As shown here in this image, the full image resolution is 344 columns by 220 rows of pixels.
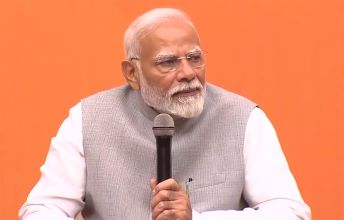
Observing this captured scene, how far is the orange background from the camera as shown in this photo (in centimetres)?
270

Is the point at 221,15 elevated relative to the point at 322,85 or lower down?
elevated

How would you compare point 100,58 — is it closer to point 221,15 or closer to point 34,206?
point 221,15

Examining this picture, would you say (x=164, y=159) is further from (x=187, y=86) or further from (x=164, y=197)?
(x=187, y=86)

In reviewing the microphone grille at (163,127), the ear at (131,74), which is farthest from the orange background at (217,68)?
the microphone grille at (163,127)

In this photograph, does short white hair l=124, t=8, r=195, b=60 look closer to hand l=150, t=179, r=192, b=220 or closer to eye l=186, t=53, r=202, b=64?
eye l=186, t=53, r=202, b=64

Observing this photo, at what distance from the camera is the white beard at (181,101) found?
2023 millimetres

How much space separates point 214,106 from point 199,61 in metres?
0.17

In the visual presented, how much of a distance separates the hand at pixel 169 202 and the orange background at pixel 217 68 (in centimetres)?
118

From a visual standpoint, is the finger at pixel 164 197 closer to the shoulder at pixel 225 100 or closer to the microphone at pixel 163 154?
the microphone at pixel 163 154

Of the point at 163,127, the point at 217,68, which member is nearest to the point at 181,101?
the point at 163,127

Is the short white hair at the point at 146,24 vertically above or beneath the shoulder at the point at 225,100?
above

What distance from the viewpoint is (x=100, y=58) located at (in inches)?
108

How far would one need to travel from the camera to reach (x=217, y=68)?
2.77 m

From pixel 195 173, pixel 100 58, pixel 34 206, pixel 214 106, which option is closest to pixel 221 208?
pixel 195 173
